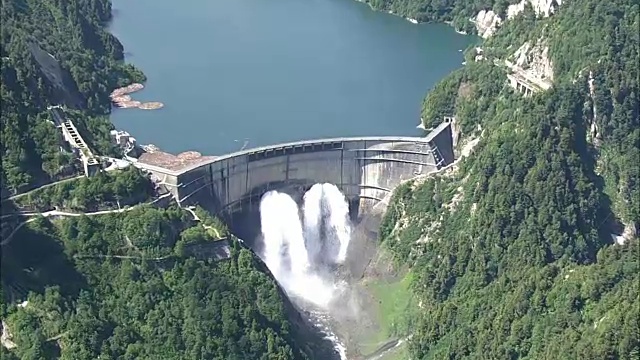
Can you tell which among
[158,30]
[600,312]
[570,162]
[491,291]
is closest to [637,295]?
[600,312]

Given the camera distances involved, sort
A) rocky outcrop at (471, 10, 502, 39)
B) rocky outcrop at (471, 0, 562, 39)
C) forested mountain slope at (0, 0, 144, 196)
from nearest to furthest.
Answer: forested mountain slope at (0, 0, 144, 196) → rocky outcrop at (471, 0, 562, 39) → rocky outcrop at (471, 10, 502, 39)

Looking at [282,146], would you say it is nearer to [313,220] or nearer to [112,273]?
[313,220]

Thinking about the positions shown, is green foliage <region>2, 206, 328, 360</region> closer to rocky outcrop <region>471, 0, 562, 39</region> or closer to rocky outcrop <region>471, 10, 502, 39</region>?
rocky outcrop <region>471, 0, 562, 39</region>

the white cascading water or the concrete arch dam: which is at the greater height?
the concrete arch dam

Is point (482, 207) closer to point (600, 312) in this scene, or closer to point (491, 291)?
point (491, 291)

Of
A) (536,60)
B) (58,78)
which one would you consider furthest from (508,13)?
(58,78)

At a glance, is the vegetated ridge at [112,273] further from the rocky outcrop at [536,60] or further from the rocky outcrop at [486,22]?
the rocky outcrop at [486,22]

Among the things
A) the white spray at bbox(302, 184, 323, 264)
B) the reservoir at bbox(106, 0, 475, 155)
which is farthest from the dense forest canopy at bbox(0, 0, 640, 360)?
the reservoir at bbox(106, 0, 475, 155)
